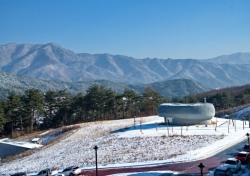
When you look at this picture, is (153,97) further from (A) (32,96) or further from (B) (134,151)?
(B) (134,151)

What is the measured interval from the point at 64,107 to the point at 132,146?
39808 millimetres

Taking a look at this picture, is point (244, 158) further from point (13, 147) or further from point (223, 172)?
point (13, 147)

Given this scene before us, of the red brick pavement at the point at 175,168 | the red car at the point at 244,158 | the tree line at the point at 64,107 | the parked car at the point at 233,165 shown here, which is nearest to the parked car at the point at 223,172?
the parked car at the point at 233,165

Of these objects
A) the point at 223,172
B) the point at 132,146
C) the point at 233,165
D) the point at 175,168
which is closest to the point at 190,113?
the point at 132,146

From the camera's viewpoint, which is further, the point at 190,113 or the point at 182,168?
the point at 190,113

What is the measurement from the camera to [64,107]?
81.1 meters

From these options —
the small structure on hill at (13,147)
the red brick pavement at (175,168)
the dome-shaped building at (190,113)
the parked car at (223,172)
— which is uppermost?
the dome-shaped building at (190,113)

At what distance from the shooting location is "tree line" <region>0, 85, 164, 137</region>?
73.6m

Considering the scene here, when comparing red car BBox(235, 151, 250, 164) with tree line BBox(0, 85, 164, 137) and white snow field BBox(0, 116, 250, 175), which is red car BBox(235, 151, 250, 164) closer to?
white snow field BBox(0, 116, 250, 175)

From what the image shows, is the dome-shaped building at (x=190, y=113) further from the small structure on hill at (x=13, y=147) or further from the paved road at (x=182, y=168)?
the paved road at (x=182, y=168)

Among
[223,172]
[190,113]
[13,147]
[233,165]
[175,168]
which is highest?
[190,113]

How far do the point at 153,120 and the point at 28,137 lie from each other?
22086 mm

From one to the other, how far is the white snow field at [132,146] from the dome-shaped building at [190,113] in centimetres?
151

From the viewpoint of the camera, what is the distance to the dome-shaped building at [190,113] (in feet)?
183
